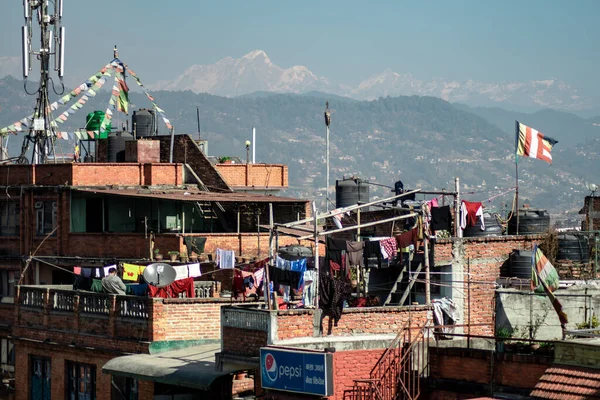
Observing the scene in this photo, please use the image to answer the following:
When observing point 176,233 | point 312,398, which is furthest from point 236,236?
point 312,398

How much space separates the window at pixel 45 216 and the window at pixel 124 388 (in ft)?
42.6

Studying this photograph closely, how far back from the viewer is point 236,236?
48469 millimetres

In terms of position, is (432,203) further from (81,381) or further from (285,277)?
(81,381)

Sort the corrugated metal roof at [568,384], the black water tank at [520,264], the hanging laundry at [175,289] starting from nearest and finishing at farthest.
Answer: the corrugated metal roof at [568,384] < the black water tank at [520,264] < the hanging laundry at [175,289]

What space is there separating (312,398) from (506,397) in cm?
459

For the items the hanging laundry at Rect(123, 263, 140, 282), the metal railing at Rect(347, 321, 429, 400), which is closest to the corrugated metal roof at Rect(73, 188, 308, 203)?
the hanging laundry at Rect(123, 263, 140, 282)

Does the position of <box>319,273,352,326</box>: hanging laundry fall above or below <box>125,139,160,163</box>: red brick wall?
below

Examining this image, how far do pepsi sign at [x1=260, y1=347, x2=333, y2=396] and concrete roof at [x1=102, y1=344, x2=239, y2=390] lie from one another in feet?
8.53

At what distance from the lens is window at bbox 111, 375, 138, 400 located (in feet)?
128

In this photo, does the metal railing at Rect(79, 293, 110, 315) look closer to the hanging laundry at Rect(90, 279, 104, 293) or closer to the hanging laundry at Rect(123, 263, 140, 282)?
the hanging laundry at Rect(90, 279, 104, 293)

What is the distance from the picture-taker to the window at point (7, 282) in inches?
2080

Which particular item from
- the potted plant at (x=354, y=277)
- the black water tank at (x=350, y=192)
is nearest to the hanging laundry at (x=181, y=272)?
the potted plant at (x=354, y=277)

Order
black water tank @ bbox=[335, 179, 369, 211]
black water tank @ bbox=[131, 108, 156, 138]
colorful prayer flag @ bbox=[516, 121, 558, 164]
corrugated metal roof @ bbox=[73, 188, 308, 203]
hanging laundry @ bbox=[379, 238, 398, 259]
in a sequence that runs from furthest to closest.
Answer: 1. black water tank @ bbox=[131, 108, 156, 138]
2. black water tank @ bbox=[335, 179, 369, 211]
3. corrugated metal roof @ bbox=[73, 188, 308, 203]
4. colorful prayer flag @ bbox=[516, 121, 558, 164]
5. hanging laundry @ bbox=[379, 238, 398, 259]

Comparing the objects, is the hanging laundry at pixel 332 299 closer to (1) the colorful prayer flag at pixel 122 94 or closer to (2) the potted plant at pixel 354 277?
(2) the potted plant at pixel 354 277
